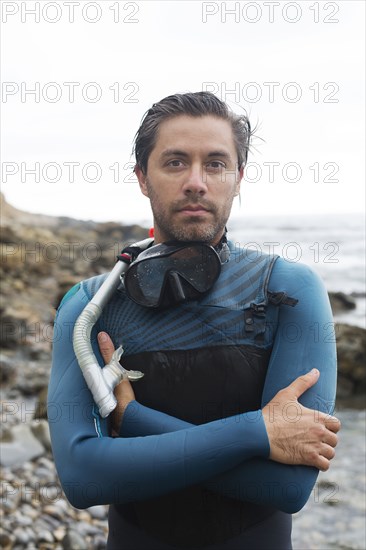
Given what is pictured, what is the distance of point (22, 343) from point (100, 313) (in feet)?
33.2

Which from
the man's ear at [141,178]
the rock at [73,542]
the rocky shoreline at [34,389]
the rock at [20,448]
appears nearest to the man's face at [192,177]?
the man's ear at [141,178]

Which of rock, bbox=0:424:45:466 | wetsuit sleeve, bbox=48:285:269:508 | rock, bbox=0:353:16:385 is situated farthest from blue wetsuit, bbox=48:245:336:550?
rock, bbox=0:353:16:385

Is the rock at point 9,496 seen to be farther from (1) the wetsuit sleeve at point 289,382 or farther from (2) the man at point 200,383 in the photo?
(1) the wetsuit sleeve at point 289,382

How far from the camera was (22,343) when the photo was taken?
11.9m

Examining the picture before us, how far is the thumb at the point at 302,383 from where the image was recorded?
2.15 meters

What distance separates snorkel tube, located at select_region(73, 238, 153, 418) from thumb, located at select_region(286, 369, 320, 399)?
596mm

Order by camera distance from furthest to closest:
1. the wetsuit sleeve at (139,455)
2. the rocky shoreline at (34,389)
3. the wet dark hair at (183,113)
Result: the rocky shoreline at (34,389)
the wet dark hair at (183,113)
the wetsuit sleeve at (139,455)

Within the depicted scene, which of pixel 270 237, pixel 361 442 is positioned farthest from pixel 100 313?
pixel 270 237

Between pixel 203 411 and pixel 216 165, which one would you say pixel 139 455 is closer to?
pixel 203 411

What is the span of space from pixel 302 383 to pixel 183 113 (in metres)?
1.20

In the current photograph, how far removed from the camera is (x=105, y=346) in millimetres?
2312

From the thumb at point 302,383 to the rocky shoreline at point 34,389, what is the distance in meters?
2.34

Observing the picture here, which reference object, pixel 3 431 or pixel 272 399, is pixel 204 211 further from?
pixel 3 431

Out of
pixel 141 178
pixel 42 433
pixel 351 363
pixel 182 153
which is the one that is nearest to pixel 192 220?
pixel 182 153
